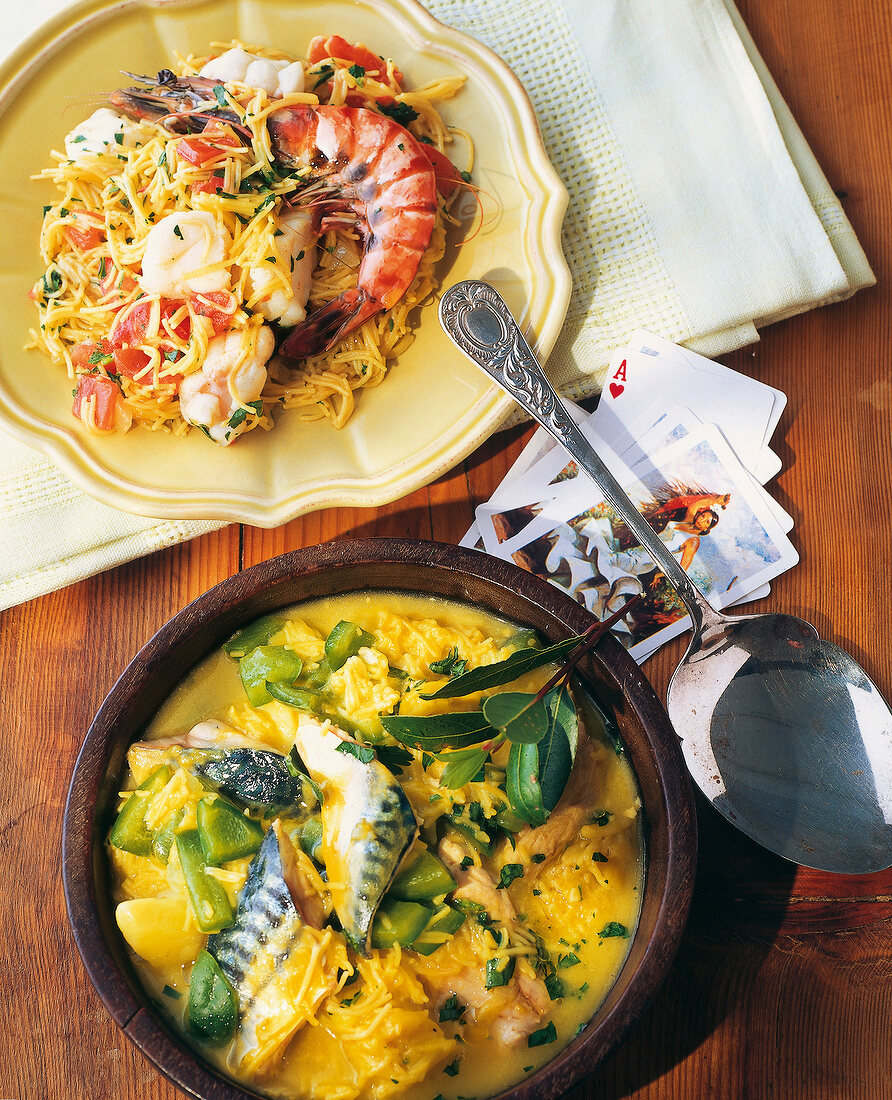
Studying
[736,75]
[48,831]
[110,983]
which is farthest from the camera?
[736,75]

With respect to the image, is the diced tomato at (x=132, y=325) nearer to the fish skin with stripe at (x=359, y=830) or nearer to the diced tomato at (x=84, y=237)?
the diced tomato at (x=84, y=237)

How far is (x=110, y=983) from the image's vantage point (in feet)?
5.81

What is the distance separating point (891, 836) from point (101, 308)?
2441 millimetres

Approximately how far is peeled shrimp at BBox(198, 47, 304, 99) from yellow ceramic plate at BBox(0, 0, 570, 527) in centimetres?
18

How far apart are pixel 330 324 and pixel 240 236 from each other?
0.31 m

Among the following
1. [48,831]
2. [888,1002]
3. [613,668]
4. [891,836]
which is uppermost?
[613,668]

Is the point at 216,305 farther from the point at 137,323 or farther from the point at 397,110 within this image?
the point at 397,110

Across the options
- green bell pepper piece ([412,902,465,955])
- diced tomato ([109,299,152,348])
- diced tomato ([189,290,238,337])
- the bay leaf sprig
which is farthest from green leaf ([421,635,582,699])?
diced tomato ([109,299,152,348])

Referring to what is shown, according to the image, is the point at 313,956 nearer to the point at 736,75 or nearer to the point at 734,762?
the point at 734,762

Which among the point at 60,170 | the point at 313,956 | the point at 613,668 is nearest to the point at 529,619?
the point at 613,668

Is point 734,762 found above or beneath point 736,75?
beneath

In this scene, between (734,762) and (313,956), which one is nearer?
(313,956)

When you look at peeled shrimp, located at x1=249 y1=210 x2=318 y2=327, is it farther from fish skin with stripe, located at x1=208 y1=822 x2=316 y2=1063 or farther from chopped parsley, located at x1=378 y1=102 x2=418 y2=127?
fish skin with stripe, located at x1=208 y1=822 x2=316 y2=1063

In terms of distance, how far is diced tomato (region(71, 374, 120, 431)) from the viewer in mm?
2232
